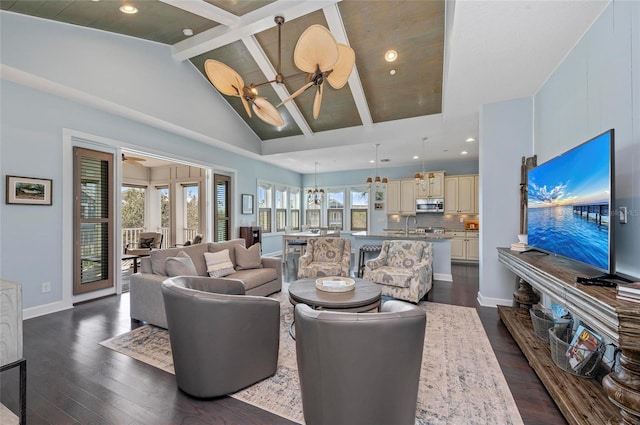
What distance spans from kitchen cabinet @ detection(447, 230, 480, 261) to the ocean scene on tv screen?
4.72 m

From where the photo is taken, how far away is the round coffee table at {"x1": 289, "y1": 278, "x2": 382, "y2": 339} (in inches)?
95.7

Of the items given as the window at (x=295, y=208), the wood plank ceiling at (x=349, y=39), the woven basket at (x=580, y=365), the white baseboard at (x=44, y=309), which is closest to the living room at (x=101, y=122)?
the white baseboard at (x=44, y=309)

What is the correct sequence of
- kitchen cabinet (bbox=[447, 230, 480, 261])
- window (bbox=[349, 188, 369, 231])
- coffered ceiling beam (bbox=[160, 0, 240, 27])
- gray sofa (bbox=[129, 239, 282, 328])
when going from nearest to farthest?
1. gray sofa (bbox=[129, 239, 282, 328])
2. coffered ceiling beam (bbox=[160, 0, 240, 27])
3. kitchen cabinet (bbox=[447, 230, 480, 261])
4. window (bbox=[349, 188, 369, 231])

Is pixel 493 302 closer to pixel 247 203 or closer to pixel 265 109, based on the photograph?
pixel 265 109

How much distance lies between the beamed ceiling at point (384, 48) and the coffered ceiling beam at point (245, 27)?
15 mm

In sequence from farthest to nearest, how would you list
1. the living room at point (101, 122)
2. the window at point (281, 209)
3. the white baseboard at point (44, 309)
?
the window at point (281, 209)
the white baseboard at point (44, 309)
the living room at point (101, 122)

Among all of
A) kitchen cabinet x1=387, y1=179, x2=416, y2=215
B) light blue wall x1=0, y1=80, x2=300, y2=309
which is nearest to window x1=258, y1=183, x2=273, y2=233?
kitchen cabinet x1=387, y1=179, x2=416, y2=215

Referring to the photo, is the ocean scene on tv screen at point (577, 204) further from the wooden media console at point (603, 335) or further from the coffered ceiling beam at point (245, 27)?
the coffered ceiling beam at point (245, 27)

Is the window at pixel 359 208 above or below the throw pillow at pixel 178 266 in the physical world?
above

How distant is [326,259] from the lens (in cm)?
467

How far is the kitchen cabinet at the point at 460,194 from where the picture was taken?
7.39m

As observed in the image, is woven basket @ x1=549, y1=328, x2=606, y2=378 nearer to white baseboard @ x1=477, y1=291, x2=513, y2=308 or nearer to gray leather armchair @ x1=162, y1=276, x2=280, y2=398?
white baseboard @ x1=477, y1=291, x2=513, y2=308

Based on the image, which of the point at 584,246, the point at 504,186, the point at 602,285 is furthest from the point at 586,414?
the point at 504,186

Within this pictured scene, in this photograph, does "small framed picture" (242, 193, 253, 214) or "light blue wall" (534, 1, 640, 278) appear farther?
"small framed picture" (242, 193, 253, 214)
